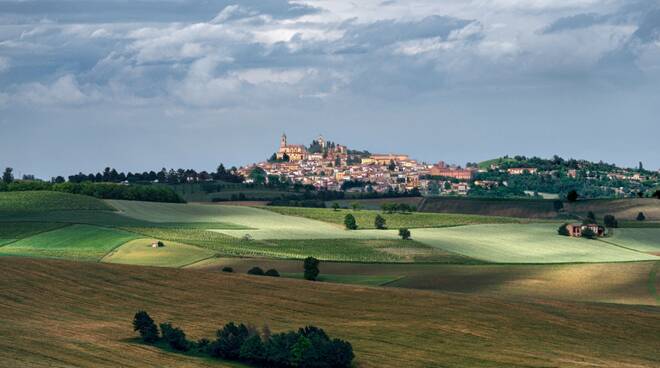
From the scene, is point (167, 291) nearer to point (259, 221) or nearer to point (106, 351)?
point (106, 351)

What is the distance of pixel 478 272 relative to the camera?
326 feet

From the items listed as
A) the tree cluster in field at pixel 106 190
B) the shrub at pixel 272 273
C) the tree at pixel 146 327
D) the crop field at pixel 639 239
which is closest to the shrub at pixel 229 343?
the tree at pixel 146 327

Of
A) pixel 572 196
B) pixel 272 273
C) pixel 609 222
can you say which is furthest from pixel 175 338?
pixel 572 196

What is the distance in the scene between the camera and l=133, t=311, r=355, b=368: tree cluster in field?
188 feet

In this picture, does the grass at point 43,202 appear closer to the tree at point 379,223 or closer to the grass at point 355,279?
the tree at point 379,223

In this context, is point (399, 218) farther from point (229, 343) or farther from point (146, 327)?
point (229, 343)

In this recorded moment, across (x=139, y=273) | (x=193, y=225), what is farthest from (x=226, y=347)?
(x=193, y=225)

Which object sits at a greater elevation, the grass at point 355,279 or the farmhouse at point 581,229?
the farmhouse at point 581,229

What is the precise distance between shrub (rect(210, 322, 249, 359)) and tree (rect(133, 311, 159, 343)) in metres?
3.81

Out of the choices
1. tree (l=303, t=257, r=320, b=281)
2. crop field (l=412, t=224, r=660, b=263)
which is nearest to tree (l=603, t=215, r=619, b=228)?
crop field (l=412, t=224, r=660, b=263)

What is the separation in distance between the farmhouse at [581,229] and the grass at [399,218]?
17997mm

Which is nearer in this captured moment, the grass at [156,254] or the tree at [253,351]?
the tree at [253,351]

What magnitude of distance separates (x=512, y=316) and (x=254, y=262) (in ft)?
112

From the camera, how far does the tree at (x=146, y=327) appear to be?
203 feet
